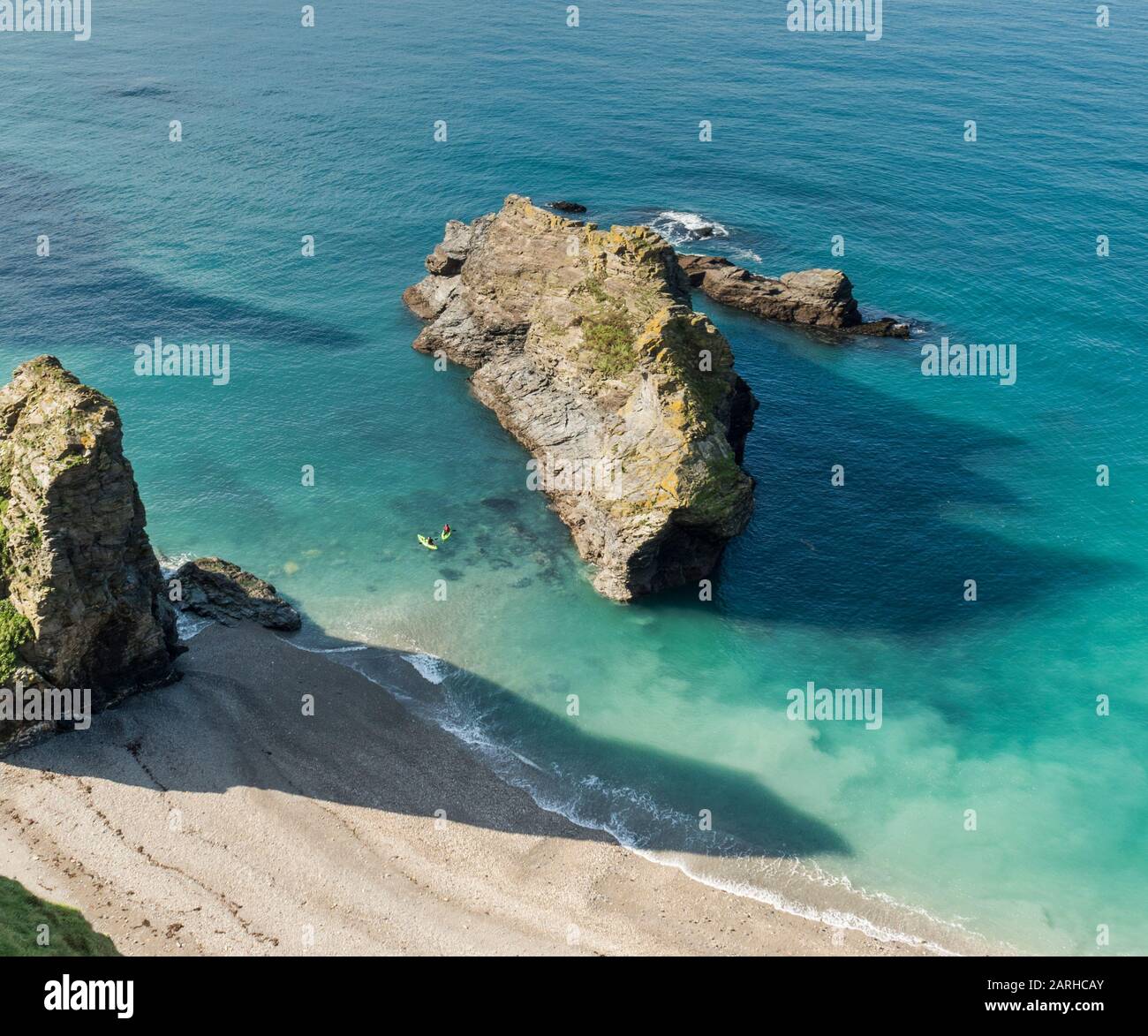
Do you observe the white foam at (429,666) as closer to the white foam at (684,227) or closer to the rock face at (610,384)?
the rock face at (610,384)

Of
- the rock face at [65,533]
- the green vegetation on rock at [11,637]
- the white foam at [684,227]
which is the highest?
the white foam at [684,227]

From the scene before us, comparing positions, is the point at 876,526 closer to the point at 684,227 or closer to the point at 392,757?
the point at 392,757

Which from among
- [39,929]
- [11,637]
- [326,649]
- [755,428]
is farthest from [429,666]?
[755,428]

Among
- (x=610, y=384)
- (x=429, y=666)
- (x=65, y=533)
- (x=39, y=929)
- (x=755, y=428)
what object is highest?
(x=610, y=384)

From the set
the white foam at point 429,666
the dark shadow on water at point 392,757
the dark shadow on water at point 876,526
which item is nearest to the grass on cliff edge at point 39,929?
the dark shadow on water at point 392,757

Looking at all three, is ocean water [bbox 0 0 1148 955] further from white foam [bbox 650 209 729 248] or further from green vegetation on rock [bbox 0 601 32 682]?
green vegetation on rock [bbox 0 601 32 682]

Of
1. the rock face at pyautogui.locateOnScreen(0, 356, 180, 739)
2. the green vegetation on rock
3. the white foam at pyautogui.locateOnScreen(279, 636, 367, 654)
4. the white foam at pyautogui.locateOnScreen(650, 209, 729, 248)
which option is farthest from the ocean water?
the green vegetation on rock
